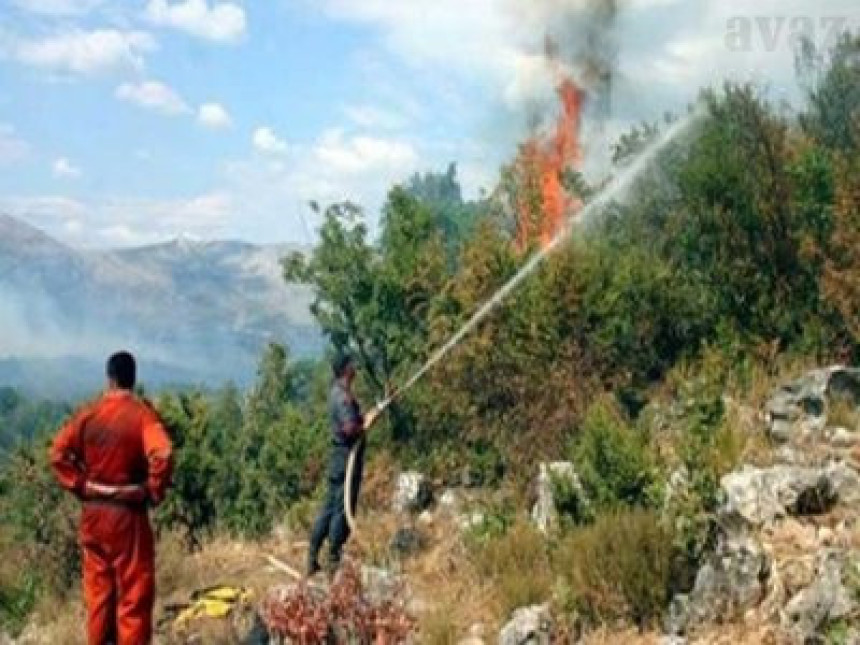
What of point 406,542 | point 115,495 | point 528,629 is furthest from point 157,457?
point 406,542

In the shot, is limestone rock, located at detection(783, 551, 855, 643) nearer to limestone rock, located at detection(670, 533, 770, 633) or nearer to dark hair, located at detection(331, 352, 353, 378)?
limestone rock, located at detection(670, 533, 770, 633)

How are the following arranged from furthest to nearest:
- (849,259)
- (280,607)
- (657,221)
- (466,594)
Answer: (657,221) → (849,259) → (466,594) → (280,607)

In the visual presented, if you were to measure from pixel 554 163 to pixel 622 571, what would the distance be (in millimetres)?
26679

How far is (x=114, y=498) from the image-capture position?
7.65 metres

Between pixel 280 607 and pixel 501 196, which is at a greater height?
pixel 501 196

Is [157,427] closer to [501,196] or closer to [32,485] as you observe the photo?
[32,485]

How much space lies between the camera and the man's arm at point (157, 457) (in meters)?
7.53

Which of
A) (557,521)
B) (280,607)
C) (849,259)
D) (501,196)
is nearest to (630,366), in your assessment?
(849,259)

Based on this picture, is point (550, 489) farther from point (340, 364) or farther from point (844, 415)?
point (844, 415)

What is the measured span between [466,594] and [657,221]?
53.7 ft

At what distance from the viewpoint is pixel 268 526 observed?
54.6 feet

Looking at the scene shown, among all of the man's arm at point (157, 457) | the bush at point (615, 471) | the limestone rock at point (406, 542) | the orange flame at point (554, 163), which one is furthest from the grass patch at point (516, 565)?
the orange flame at point (554, 163)

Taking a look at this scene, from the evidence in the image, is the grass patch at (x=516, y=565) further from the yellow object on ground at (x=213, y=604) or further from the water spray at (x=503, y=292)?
the yellow object on ground at (x=213, y=604)

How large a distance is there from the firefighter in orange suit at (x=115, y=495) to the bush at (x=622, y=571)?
2916 mm
